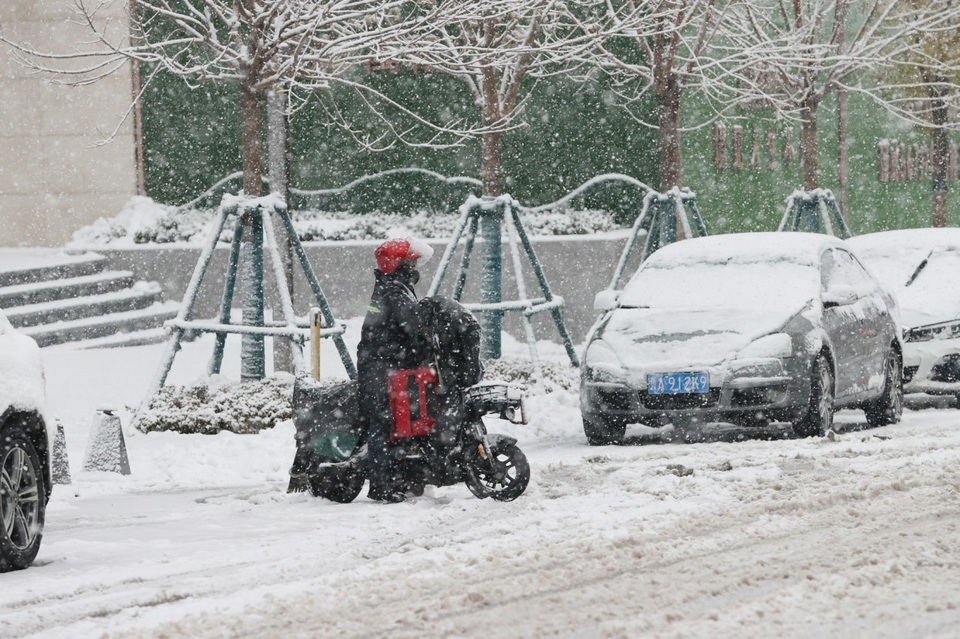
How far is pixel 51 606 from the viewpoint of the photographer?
6.43 metres

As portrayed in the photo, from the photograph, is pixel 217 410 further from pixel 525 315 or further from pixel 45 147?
pixel 45 147

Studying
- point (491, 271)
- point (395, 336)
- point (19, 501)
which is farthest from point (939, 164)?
point (19, 501)

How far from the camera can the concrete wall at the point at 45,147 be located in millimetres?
22422

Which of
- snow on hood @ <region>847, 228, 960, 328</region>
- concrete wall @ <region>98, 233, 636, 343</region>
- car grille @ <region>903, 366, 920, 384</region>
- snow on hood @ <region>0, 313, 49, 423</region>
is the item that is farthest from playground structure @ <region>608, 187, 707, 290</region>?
snow on hood @ <region>0, 313, 49, 423</region>

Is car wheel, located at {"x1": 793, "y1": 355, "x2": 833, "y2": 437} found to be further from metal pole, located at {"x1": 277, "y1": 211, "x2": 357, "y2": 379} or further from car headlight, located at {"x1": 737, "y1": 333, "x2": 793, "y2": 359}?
metal pole, located at {"x1": 277, "y1": 211, "x2": 357, "y2": 379}

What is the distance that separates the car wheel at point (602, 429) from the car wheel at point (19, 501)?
201 inches

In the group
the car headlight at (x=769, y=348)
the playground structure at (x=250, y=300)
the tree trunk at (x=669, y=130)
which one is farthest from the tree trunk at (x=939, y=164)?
the car headlight at (x=769, y=348)

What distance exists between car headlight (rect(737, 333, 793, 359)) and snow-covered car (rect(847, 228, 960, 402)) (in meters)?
2.86

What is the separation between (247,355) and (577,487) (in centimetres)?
568

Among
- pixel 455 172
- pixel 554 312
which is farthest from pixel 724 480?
pixel 455 172

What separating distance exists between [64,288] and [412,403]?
1188 cm

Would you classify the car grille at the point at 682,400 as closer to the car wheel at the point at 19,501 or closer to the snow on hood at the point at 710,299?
the snow on hood at the point at 710,299

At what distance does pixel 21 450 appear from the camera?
7648 millimetres

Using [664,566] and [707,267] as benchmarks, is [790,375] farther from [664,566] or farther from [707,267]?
[664,566]
